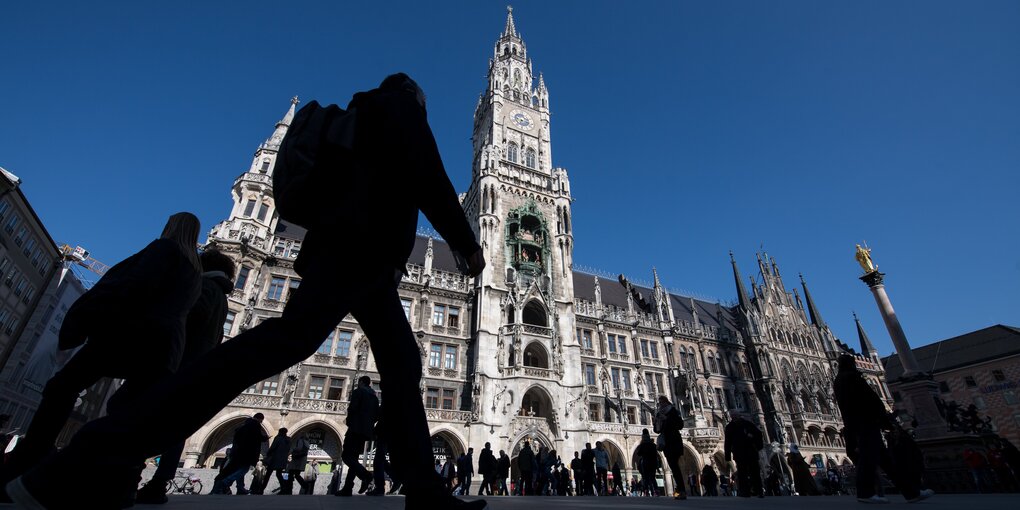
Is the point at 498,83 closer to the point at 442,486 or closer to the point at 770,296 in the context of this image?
the point at 770,296

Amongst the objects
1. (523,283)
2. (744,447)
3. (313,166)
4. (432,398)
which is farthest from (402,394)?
(523,283)

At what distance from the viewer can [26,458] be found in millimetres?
2863

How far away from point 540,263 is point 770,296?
25.5 meters

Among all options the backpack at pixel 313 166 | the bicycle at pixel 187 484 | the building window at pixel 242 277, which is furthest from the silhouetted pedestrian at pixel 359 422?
the building window at pixel 242 277

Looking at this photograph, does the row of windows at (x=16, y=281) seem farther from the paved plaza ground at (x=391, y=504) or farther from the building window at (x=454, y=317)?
the paved plaza ground at (x=391, y=504)

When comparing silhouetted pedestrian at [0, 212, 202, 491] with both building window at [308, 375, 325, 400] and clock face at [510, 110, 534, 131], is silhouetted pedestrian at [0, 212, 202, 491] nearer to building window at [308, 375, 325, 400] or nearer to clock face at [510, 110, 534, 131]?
building window at [308, 375, 325, 400]

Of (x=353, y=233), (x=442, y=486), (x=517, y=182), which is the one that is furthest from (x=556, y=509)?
(x=517, y=182)

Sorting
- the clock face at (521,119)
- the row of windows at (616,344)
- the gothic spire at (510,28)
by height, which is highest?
the gothic spire at (510,28)

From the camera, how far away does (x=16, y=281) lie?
24.7 meters

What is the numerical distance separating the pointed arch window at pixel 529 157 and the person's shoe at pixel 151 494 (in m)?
32.3

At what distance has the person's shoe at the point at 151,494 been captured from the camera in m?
3.55

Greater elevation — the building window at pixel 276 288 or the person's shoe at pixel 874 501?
the building window at pixel 276 288

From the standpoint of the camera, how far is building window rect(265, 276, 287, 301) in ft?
78.9

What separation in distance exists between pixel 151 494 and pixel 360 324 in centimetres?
308
